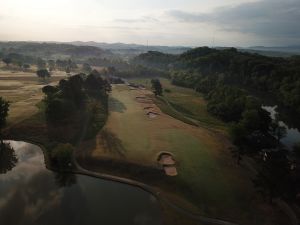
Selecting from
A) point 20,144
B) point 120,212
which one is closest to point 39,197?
point 120,212

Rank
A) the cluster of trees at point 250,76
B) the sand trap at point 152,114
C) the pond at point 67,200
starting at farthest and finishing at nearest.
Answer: the cluster of trees at point 250,76 → the sand trap at point 152,114 → the pond at point 67,200

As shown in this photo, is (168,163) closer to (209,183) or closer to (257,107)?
(209,183)

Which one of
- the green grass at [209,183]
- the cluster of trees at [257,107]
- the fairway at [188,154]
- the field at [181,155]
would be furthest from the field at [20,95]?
the cluster of trees at [257,107]

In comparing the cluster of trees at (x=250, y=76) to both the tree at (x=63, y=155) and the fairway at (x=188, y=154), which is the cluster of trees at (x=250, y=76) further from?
the tree at (x=63, y=155)

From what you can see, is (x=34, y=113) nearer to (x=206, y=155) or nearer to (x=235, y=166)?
(x=206, y=155)

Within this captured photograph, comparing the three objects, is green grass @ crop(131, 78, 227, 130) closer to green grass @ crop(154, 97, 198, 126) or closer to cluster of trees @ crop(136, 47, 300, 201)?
green grass @ crop(154, 97, 198, 126)

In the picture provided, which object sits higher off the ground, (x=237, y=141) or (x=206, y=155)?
(x=237, y=141)
